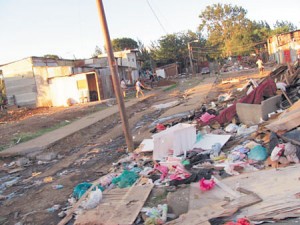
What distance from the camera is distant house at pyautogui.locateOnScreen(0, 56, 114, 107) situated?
24.2 meters

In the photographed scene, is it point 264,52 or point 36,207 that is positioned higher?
point 264,52

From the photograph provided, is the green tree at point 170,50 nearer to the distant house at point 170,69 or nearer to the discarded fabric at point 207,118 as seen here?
the distant house at point 170,69

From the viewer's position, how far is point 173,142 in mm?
6504

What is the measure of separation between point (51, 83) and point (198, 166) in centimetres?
2188

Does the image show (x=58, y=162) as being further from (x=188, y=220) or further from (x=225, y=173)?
(x=188, y=220)

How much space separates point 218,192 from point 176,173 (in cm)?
112

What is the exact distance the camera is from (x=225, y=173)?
518 cm

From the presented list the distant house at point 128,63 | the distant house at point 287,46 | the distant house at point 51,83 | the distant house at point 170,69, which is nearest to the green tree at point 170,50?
the distant house at point 170,69

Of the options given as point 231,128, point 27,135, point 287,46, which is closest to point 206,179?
point 231,128

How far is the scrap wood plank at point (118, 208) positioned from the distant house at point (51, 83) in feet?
64.0

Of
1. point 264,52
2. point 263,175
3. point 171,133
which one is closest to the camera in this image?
point 263,175

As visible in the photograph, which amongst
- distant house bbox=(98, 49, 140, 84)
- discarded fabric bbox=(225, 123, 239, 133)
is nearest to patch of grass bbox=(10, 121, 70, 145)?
discarded fabric bbox=(225, 123, 239, 133)

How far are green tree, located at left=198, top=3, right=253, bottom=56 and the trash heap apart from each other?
5460cm

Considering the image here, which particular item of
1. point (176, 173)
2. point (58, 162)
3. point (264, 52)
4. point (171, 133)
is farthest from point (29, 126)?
point (264, 52)
